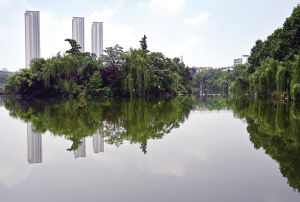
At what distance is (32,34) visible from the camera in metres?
88.1

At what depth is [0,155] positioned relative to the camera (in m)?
4.69

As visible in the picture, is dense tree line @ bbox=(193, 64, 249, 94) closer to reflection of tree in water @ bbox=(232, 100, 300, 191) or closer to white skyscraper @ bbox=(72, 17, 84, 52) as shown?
white skyscraper @ bbox=(72, 17, 84, 52)

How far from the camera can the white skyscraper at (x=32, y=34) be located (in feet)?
286

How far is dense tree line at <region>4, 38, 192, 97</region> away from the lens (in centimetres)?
2682

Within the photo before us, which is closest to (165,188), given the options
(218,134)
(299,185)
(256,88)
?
(299,185)

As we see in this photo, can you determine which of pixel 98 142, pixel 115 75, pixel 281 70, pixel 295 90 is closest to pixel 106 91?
pixel 115 75

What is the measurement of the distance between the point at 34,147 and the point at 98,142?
1265mm

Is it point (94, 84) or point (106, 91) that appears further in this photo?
point (106, 91)

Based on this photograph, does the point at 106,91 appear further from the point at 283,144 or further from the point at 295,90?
the point at 283,144

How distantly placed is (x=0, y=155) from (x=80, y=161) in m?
1.66

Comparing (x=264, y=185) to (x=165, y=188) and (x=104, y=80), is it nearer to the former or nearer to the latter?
(x=165, y=188)

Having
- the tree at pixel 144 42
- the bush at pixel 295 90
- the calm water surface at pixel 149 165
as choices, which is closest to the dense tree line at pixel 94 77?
the tree at pixel 144 42

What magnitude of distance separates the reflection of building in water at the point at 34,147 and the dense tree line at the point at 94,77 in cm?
2031

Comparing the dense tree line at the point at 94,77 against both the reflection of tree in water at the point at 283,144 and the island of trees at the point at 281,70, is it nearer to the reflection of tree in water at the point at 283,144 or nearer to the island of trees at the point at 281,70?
the island of trees at the point at 281,70
